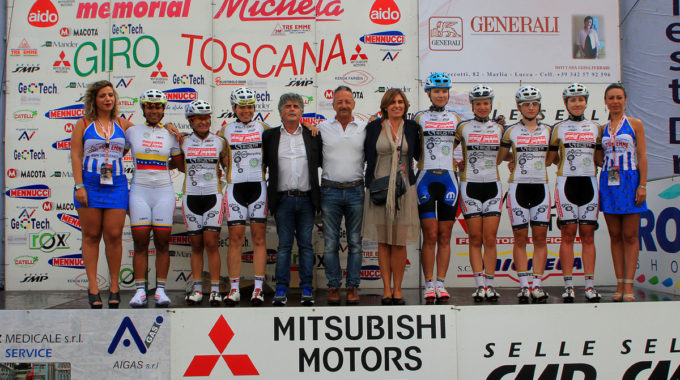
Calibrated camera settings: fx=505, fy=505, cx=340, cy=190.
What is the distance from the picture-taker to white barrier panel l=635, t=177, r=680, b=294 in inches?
189

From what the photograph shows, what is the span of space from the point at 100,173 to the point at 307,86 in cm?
265

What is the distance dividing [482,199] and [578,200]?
783mm

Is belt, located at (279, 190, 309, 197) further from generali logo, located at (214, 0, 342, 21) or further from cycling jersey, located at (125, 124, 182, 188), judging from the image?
generali logo, located at (214, 0, 342, 21)

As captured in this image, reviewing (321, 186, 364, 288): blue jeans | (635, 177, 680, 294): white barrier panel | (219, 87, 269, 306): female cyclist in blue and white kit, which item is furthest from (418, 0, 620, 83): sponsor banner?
(219, 87, 269, 306): female cyclist in blue and white kit

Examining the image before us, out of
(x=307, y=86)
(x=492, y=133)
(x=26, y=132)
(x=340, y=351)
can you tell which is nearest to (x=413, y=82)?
(x=307, y=86)

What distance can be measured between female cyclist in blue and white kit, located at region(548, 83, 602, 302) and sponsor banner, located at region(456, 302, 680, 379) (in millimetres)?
355

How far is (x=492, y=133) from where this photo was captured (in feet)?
13.9

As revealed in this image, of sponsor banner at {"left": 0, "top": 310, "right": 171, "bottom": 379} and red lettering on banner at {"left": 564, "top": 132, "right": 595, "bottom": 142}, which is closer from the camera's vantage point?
sponsor banner at {"left": 0, "top": 310, "right": 171, "bottom": 379}

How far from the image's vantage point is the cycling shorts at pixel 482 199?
418 centimetres

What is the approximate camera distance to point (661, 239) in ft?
16.5

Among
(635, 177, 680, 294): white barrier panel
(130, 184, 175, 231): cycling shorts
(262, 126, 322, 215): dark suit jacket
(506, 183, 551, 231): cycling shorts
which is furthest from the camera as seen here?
(635, 177, 680, 294): white barrier panel

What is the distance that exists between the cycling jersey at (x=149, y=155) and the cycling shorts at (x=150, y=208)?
0.05m

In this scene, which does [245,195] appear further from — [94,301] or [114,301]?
[94,301]

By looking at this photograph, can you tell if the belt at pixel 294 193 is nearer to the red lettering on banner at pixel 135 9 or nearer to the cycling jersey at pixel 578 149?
the cycling jersey at pixel 578 149
